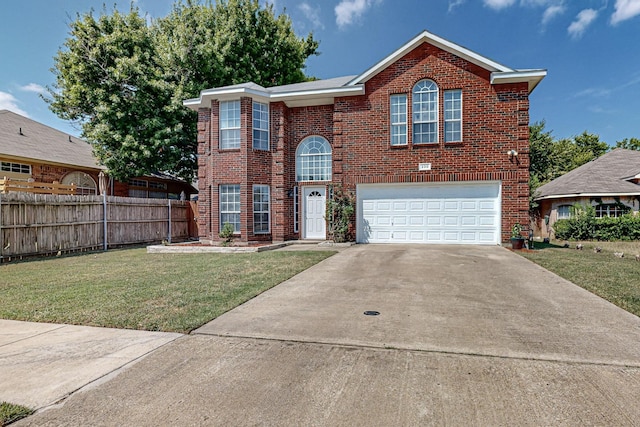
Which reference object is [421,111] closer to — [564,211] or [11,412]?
[11,412]

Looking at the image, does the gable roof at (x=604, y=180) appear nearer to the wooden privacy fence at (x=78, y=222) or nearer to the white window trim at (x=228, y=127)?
the white window trim at (x=228, y=127)

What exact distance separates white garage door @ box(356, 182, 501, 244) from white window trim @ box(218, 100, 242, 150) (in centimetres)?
550

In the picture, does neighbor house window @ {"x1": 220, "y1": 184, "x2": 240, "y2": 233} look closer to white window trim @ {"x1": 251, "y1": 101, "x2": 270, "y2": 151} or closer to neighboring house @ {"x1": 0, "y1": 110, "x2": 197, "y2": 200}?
white window trim @ {"x1": 251, "y1": 101, "x2": 270, "y2": 151}

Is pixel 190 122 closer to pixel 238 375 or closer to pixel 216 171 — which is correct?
pixel 216 171

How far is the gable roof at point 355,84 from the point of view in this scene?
11.8 metres

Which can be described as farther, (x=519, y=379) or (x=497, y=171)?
(x=497, y=171)

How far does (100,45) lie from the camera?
55.8 ft

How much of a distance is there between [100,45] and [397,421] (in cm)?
2138

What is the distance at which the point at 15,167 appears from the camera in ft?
51.1

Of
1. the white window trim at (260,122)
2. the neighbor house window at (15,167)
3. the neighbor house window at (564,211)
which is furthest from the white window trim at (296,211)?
the neighbor house window at (564,211)

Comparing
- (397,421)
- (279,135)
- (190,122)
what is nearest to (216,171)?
(279,135)

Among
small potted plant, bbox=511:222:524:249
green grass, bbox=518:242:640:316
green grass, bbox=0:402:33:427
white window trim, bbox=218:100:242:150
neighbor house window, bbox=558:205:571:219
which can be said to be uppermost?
white window trim, bbox=218:100:242:150

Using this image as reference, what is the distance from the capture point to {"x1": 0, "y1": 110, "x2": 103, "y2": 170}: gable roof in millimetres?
15662

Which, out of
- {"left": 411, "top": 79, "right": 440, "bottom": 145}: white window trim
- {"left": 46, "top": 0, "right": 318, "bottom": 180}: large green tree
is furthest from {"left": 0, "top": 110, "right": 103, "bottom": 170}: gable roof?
{"left": 411, "top": 79, "right": 440, "bottom": 145}: white window trim
